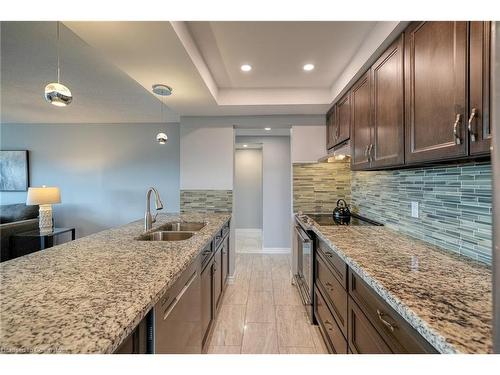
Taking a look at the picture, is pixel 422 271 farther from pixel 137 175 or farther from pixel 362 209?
Answer: pixel 137 175

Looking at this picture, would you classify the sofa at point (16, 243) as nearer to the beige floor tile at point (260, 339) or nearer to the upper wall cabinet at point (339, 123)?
the beige floor tile at point (260, 339)

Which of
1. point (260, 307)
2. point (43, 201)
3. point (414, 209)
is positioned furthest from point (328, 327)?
point (43, 201)

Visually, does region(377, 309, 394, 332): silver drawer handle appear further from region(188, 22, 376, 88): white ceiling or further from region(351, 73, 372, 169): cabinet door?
region(188, 22, 376, 88): white ceiling

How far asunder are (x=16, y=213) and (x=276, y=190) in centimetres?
479

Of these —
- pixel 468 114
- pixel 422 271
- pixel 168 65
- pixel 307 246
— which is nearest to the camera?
pixel 468 114

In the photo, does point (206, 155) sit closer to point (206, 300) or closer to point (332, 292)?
point (206, 300)

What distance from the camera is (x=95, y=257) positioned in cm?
122

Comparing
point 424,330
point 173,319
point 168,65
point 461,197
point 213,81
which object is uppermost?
point 213,81

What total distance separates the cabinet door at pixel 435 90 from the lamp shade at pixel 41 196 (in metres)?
4.62

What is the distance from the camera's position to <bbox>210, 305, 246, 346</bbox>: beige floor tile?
195 cm

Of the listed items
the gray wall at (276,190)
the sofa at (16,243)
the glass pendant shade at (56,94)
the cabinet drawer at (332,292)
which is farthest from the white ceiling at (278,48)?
the sofa at (16,243)
